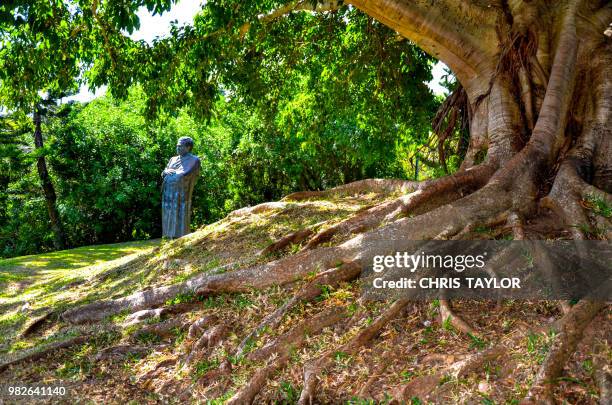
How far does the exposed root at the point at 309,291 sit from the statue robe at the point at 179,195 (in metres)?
5.93

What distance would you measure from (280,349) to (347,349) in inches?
22.2

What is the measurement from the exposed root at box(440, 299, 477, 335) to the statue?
22.9ft

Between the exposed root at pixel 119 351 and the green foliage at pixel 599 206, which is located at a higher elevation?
the green foliage at pixel 599 206

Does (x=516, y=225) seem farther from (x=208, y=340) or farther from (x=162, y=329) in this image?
(x=162, y=329)

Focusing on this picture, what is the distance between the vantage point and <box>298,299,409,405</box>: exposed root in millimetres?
3512

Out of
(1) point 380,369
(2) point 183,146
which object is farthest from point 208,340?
(2) point 183,146

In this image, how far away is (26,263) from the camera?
13109 millimetres

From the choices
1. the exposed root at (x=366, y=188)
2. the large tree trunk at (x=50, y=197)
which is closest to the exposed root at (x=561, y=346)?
the exposed root at (x=366, y=188)

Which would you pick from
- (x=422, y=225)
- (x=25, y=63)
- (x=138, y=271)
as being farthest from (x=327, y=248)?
(x=25, y=63)

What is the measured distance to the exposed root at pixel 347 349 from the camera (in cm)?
351

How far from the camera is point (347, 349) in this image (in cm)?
384

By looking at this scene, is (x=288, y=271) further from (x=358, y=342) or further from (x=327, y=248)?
(x=358, y=342)

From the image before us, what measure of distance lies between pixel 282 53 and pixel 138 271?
5.80 metres

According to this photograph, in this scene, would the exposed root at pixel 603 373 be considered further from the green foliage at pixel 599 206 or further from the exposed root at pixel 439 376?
the green foliage at pixel 599 206
